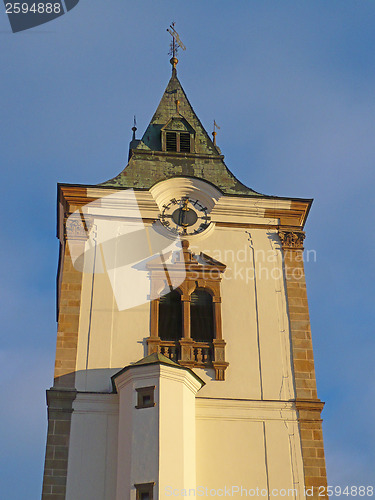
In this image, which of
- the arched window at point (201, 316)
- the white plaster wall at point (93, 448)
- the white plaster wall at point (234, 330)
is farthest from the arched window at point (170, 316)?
the white plaster wall at point (93, 448)

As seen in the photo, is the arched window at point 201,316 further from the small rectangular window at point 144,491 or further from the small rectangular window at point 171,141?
the small rectangular window at point 171,141

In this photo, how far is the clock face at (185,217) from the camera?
24.6 meters

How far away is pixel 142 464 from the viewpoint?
1861 centimetres

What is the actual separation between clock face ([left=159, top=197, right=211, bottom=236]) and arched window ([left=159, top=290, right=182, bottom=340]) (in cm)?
213

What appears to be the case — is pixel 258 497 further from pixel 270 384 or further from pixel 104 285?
pixel 104 285

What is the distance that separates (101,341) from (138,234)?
3.65 meters

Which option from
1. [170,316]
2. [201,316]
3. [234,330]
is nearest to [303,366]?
[234,330]

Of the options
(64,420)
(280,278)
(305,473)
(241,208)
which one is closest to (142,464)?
(64,420)

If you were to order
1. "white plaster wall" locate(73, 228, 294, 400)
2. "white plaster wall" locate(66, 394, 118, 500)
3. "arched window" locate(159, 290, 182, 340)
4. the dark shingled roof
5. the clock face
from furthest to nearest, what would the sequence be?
the dark shingled roof → the clock face → "arched window" locate(159, 290, 182, 340) → "white plaster wall" locate(73, 228, 294, 400) → "white plaster wall" locate(66, 394, 118, 500)

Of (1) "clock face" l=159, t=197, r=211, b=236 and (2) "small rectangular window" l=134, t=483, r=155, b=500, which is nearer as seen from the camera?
(2) "small rectangular window" l=134, t=483, r=155, b=500

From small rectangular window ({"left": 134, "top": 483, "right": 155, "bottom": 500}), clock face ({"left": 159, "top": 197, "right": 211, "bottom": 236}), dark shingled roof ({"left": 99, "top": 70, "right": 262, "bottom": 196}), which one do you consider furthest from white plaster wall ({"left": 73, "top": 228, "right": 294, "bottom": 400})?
small rectangular window ({"left": 134, "top": 483, "right": 155, "bottom": 500})

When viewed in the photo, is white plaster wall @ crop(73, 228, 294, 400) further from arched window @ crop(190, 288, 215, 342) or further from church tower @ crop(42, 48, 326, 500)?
arched window @ crop(190, 288, 215, 342)

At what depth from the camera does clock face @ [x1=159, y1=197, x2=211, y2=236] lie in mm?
24641

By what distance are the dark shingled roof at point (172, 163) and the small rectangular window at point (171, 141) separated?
26cm
